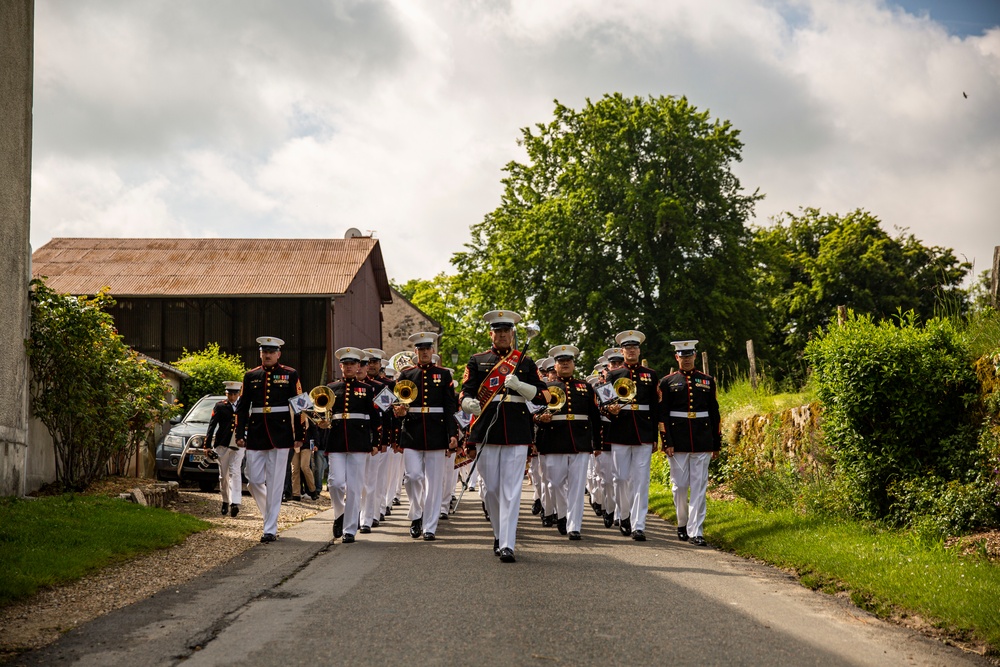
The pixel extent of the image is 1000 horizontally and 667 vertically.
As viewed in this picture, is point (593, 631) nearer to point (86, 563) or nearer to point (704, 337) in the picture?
point (86, 563)

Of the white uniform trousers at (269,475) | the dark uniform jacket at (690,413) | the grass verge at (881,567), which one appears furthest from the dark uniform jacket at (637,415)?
the white uniform trousers at (269,475)

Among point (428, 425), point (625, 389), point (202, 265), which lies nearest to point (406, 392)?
point (428, 425)

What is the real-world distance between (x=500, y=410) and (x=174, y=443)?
1063 cm

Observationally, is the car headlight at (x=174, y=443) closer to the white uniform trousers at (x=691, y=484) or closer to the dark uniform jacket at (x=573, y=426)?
the dark uniform jacket at (x=573, y=426)

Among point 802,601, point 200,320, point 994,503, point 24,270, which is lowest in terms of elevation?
point 802,601

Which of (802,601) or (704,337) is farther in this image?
(704,337)

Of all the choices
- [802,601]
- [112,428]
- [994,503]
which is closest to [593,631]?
[802,601]

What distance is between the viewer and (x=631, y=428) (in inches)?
516

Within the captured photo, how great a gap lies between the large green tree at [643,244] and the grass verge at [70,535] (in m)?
26.1

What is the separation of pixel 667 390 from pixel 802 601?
5.13 m

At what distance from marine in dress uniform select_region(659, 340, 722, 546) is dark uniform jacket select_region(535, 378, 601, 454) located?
3.17 feet

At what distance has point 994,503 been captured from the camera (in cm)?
898

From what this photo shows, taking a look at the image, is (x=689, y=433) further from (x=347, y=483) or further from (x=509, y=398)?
(x=347, y=483)

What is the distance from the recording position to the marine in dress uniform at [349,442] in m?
12.5
